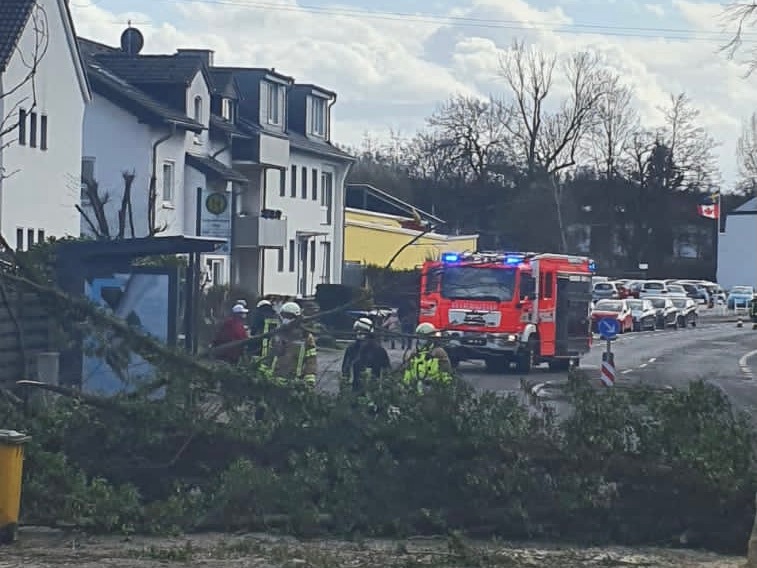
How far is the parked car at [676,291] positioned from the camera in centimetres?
7074

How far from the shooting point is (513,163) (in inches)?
3300

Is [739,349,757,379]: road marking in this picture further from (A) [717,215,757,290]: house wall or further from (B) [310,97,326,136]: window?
(A) [717,215,757,290]: house wall

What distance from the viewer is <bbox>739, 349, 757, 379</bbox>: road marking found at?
36.0 m

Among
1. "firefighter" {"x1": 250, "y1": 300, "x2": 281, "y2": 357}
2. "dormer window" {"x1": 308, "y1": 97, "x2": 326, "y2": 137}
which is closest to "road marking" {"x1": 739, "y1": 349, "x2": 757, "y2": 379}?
"firefighter" {"x1": 250, "y1": 300, "x2": 281, "y2": 357}

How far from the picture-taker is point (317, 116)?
2472 inches

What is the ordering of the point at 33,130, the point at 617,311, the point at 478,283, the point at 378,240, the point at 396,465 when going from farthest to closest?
1. the point at 378,240
2. the point at 617,311
3. the point at 33,130
4. the point at 478,283
5. the point at 396,465

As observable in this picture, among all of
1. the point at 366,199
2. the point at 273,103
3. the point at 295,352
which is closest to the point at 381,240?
the point at 366,199

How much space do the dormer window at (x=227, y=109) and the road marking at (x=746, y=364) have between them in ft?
67.4

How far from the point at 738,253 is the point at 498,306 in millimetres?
84391

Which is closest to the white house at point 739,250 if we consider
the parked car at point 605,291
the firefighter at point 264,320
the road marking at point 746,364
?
the parked car at point 605,291

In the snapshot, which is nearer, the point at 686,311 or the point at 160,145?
the point at 160,145

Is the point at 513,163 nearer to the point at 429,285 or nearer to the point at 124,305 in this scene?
the point at 429,285

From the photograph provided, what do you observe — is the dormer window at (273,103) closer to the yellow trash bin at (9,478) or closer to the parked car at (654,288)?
the parked car at (654,288)

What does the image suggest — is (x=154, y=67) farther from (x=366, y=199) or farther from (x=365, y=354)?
(x=365, y=354)
